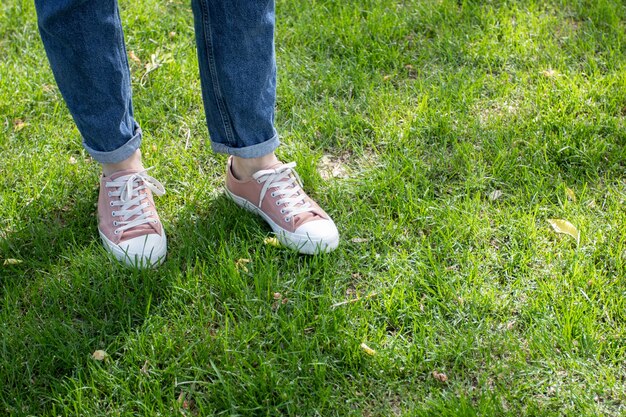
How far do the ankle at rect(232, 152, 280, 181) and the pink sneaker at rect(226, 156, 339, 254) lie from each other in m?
0.02

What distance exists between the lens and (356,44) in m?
3.01

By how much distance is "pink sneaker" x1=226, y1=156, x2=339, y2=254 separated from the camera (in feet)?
6.94

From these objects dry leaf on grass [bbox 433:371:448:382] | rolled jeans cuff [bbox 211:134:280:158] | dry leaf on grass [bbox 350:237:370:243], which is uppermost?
rolled jeans cuff [bbox 211:134:280:158]

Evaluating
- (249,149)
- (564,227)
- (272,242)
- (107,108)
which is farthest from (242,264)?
(564,227)

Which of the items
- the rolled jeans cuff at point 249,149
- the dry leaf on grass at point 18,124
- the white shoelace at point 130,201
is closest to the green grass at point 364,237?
the dry leaf on grass at point 18,124

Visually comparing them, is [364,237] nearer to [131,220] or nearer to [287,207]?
[287,207]

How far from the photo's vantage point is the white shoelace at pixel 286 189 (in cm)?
219

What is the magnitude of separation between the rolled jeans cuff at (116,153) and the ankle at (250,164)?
0.32m

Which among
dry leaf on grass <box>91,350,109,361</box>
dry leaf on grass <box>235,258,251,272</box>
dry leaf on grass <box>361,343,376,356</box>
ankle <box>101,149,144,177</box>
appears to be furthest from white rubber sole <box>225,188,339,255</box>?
dry leaf on grass <box>91,350,109,361</box>

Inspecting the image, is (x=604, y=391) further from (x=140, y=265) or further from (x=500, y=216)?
(x=140, y=265)

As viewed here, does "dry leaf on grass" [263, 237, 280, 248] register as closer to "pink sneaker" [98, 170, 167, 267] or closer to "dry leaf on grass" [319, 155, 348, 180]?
"pink sneaker" [98, 170, 167, 267]

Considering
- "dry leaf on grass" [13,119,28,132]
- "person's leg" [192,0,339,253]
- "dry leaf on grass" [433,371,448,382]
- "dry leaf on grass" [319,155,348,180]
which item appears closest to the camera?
"dry leaf on grass" [433,371,448,382]

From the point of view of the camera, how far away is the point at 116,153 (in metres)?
2.11

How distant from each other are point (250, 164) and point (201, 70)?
1.09ft
